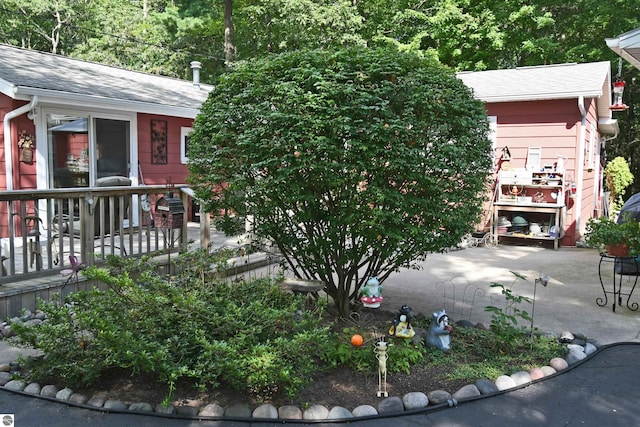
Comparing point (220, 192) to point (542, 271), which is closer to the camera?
point (220, 192)

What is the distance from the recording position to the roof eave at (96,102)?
6752 mm

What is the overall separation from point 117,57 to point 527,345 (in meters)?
21.2

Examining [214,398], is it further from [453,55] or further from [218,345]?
[453,55]

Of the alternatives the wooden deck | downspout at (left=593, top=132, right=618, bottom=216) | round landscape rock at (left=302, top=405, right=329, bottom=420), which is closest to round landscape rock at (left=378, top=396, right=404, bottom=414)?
round landscape rock at (left=302, top=405, right=329, bottom=420)

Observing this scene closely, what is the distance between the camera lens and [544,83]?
1024 cm

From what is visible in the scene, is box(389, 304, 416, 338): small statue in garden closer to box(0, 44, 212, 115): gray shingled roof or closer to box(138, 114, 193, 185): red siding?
box(0, 44, 212, 115): gray shingled roof

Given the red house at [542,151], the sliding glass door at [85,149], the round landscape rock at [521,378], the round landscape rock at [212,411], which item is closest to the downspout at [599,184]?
the red house at [542,151]

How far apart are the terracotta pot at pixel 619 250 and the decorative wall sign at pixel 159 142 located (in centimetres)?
736

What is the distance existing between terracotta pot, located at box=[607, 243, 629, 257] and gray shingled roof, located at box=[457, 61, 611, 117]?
435 centimetres

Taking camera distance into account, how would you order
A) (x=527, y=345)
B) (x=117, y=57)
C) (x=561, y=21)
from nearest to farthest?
(x=527, y=345)
(x=561, y=21)
(x=117, y=57)

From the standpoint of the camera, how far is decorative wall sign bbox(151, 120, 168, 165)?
939 centimetres

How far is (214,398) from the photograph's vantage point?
3.06m

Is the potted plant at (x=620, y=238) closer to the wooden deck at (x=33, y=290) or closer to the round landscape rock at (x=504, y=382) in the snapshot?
the round landscape rock at (x=504, y=382)

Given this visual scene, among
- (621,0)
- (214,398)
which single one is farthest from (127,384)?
(621,0)
